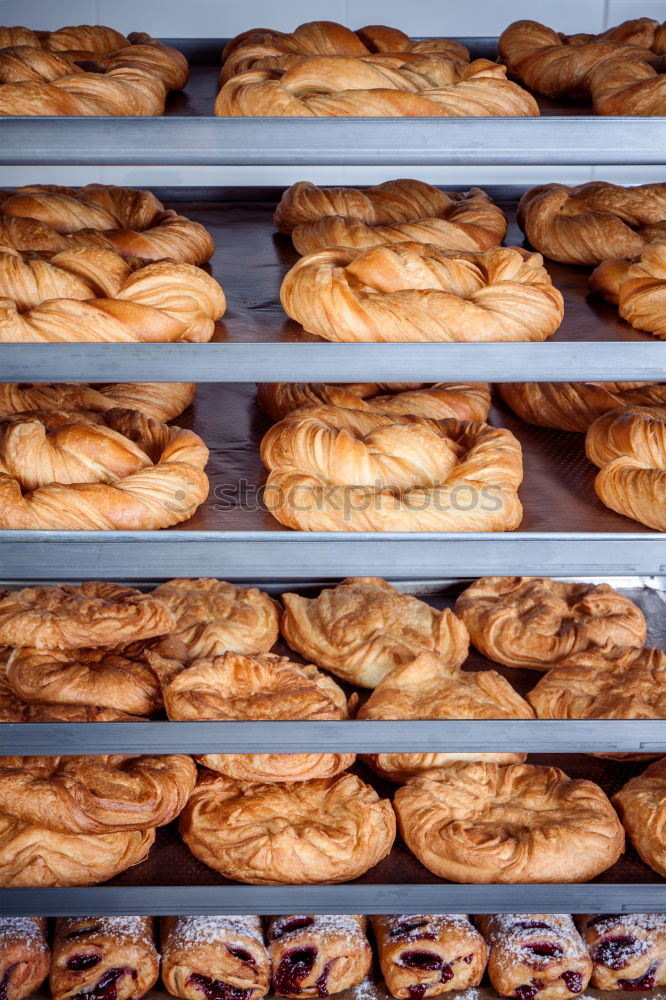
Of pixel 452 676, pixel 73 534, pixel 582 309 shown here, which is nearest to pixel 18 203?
pixel 73 534

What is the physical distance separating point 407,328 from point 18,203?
109 centimetres

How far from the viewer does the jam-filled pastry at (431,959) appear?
264cm

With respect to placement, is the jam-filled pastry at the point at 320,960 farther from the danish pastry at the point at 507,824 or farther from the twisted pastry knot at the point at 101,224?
the twisted pastry knot at the point at 101,224

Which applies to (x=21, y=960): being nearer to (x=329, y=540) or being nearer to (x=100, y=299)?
(x=329, y=540)

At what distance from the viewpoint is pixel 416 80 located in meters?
2.43

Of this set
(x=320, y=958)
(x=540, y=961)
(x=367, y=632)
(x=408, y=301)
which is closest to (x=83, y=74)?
(x=408, y=301)

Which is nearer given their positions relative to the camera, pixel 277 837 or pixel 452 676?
A: pixel 277 837

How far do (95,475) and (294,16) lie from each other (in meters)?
2.29

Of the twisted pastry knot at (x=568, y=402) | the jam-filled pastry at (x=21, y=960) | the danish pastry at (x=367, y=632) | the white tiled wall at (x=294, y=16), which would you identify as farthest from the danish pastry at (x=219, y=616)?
the white tiled wall at (x=294, y=16)

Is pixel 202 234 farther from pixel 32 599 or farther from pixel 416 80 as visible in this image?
pixel 32 599

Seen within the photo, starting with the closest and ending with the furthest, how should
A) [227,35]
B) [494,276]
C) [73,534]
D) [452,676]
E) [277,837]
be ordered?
[73,534] < [494,276] < [277,837] < [452,676] < [227,35]

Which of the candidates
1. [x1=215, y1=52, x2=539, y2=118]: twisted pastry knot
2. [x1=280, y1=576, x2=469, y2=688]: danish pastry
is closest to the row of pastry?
[x1=280, y1=576, x2=469, y2=688]: danish pastry

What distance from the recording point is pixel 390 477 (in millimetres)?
2426

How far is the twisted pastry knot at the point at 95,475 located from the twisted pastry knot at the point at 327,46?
36.4 inches
